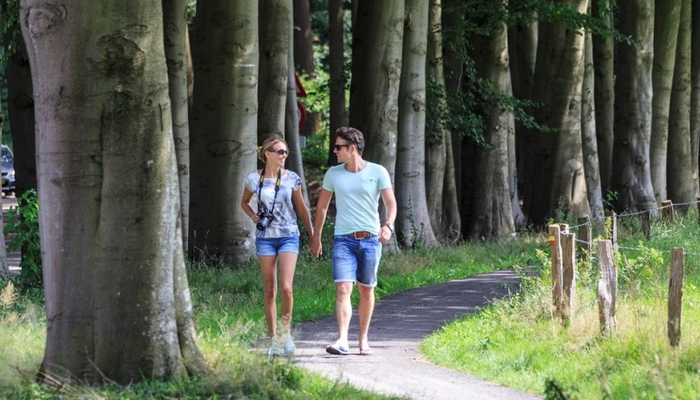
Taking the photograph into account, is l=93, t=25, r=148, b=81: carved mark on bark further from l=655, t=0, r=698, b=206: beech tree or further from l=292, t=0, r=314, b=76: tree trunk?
l=292, t=0, r=314, b=76: tree trunk

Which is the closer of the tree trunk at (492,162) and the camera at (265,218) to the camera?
the camera at (265,218)

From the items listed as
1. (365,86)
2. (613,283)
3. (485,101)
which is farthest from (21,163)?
(613,283)

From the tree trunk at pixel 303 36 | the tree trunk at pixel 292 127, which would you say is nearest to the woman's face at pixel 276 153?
the tree trunk at pixel 292 127

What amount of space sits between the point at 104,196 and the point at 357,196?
3.08 metres

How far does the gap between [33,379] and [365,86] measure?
12.7m

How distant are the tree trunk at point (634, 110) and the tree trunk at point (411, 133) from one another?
27.5ft

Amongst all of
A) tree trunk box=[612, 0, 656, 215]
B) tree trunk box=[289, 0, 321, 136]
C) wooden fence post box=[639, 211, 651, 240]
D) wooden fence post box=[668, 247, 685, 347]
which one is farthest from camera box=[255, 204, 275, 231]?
tree trunk box=[289, 0, 321, 136]

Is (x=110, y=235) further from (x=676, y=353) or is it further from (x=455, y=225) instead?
(x=455, y=225)

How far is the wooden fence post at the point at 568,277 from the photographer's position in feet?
40.7

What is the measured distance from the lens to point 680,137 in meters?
32.9

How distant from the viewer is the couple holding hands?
11211 millimetres

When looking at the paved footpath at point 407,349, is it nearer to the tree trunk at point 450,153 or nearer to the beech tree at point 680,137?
the tree trunk at point 450,153

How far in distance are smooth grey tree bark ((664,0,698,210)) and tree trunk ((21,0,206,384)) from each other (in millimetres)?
25434

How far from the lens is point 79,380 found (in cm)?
868
